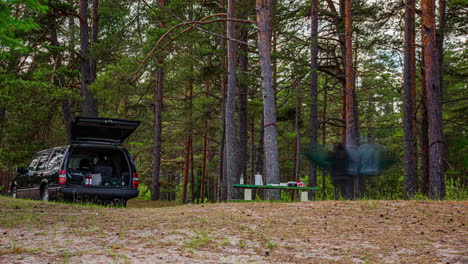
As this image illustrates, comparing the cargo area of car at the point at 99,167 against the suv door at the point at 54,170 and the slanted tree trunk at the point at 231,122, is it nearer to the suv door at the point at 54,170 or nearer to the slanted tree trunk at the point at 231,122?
the suv door at the point at 54,170

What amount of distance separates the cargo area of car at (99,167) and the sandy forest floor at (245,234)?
5.89 ft

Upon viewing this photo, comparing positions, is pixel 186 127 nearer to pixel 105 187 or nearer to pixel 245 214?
pixel 105 187

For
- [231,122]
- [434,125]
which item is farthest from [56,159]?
[434,125]

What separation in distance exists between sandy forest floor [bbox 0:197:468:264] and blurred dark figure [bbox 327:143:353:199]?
4107 millimetres

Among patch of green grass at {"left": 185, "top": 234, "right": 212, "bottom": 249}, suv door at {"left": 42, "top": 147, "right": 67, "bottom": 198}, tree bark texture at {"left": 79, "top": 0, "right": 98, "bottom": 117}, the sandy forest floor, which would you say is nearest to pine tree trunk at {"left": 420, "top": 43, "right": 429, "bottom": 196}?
the sandy forest floor

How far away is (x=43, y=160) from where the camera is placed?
10922 millimetres

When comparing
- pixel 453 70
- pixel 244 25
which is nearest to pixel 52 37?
pixel 244 25

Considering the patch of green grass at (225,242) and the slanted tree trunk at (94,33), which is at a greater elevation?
the slanted tree trunk at (94,33)

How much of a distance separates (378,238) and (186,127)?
65.3 ft

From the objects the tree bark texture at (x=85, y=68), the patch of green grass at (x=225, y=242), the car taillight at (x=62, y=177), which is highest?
the tree bark texture at (x=85, y=68)

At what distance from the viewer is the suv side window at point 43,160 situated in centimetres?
1070

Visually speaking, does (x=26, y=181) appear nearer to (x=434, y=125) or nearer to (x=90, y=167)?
(x=90, y=167)

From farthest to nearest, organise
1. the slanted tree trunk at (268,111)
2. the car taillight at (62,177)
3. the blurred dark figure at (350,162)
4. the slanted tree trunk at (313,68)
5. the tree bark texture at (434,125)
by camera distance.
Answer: the slanted tree trunk at (313,68) → the blurred dark figure at (350,162) → the slanted tree trunk at (268,111) → the tree bark texture at (434,125) → the car taillight at (62,177)

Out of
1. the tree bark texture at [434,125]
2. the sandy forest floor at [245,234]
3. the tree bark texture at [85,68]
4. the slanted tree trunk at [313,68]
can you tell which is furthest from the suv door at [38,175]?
the slanted tree trunk at [313,68]
